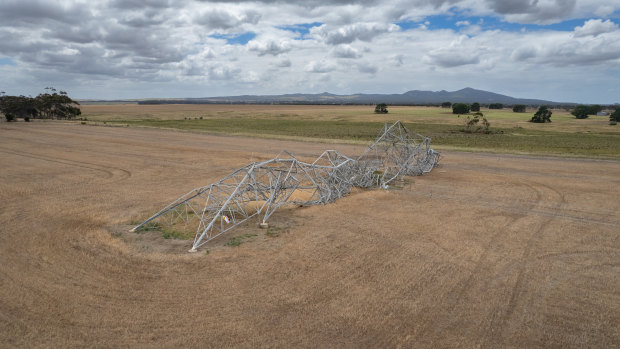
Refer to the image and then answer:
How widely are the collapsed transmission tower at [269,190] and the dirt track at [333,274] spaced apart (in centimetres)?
111

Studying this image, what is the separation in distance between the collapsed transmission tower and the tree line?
3220 inches

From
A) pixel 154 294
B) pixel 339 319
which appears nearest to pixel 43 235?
pixel 154 294

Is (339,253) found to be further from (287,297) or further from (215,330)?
(215,330)

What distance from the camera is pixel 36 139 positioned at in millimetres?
43500

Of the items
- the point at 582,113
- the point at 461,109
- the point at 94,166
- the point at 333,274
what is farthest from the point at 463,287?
the point at 461,109

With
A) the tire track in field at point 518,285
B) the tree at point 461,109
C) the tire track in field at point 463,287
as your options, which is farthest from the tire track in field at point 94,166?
the tree at point 461,109

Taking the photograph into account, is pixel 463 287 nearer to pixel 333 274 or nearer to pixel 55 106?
pixel 333 274

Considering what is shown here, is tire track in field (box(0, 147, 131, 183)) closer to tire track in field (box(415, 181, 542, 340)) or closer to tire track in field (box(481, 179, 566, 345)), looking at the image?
tire track in field (box(415, 181, 542, 340))

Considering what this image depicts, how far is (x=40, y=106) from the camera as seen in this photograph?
8388 cm

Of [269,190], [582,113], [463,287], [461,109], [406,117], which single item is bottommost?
[463,287]

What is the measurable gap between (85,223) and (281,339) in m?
11.0

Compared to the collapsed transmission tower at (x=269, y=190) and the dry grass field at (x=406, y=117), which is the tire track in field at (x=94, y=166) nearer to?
the collapsed transmission tower at (x=269, y=190)

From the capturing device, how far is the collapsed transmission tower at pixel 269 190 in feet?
47.5

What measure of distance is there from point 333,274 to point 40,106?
98020mm
